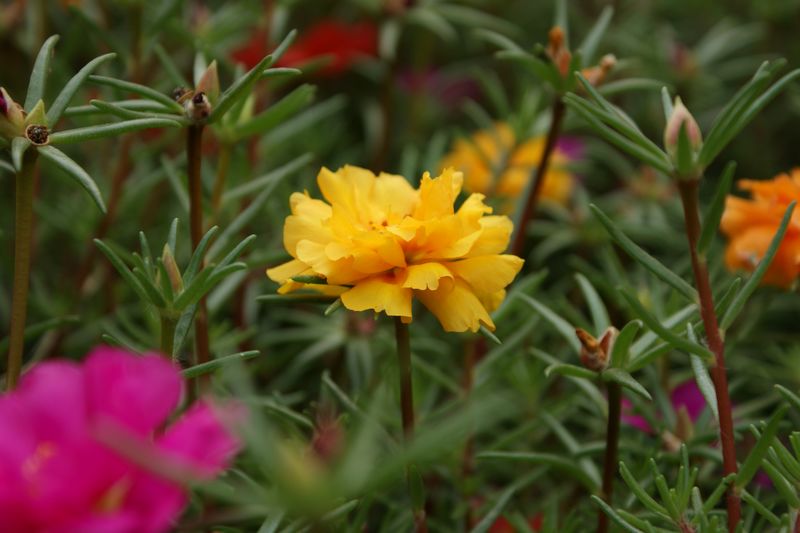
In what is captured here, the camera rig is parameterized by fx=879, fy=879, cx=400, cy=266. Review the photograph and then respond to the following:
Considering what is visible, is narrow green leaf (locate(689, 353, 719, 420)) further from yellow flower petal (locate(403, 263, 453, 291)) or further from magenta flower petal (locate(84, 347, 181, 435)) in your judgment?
magenta flower petal (locate(84, 347, 181, 435))

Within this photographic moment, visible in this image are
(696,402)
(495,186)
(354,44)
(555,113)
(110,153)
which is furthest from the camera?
(354,44)

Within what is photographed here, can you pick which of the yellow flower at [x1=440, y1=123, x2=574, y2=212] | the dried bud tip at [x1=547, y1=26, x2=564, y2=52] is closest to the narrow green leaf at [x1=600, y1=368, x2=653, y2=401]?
the dried bud tip at [x1=547, y1=26, x2=564, y2=52]

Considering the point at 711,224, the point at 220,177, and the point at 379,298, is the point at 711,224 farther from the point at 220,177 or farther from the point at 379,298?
the point at 220,177

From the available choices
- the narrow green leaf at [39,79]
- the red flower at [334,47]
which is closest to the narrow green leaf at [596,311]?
the narrow green leaf at [39,79]

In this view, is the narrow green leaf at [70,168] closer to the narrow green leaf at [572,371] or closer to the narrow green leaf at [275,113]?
the narrow green leaf at [275,113]

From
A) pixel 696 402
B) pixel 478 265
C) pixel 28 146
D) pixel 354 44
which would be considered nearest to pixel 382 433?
pixel 478 265

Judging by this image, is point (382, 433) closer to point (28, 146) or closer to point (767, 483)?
point (28, 146)
